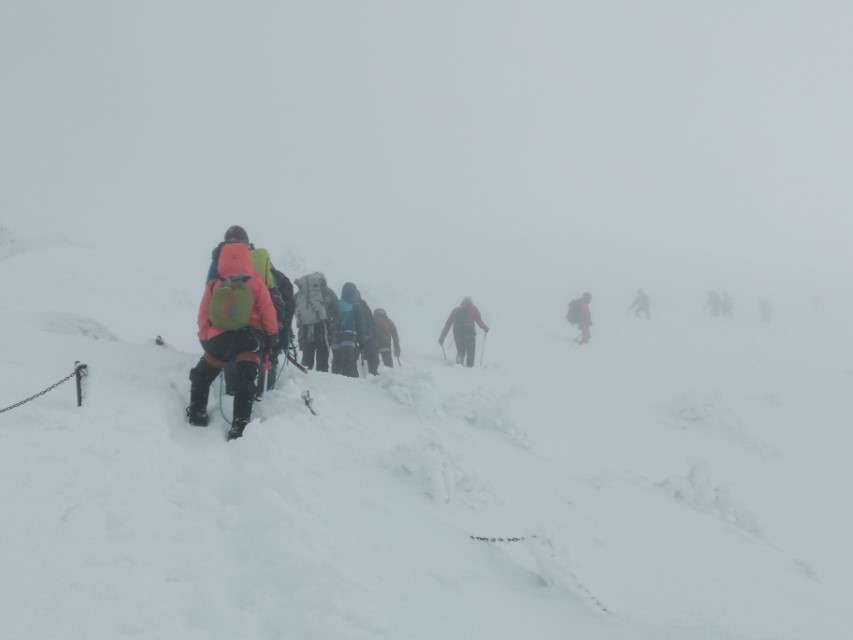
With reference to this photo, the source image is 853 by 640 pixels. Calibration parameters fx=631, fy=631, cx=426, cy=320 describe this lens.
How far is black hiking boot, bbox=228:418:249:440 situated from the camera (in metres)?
5.71

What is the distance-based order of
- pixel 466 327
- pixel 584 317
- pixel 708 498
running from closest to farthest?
1. pixel 708 498
2. pixel 466 327
3. pixel 584 317

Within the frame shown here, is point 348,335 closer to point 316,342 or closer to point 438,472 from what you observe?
point 316,342

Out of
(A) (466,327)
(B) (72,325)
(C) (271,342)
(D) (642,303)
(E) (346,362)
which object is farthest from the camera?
(D) (642,303)

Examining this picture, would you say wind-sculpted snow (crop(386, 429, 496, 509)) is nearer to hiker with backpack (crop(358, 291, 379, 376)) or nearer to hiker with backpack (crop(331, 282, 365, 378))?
hiker with backpack (crop(331, 282, 365, 378))

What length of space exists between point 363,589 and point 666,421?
11386 mm

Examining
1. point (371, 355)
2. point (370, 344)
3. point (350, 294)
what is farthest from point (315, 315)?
point (371, 355)

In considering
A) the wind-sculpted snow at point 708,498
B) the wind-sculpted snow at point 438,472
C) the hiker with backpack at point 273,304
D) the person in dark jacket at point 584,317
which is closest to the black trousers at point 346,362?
the hiker with backpack at point 273,304

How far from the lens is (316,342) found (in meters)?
10.4

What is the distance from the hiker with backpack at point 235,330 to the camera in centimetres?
593

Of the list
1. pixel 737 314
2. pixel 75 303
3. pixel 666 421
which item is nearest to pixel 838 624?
pixel 666 421

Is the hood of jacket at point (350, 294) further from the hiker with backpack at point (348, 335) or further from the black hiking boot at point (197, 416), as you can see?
the black hiking boot at point (197, 416)

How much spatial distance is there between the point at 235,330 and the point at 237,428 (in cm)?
94

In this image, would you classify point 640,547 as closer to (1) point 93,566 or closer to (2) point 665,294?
(1) point 93,566

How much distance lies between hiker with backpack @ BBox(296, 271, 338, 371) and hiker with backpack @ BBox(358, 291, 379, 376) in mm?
699
